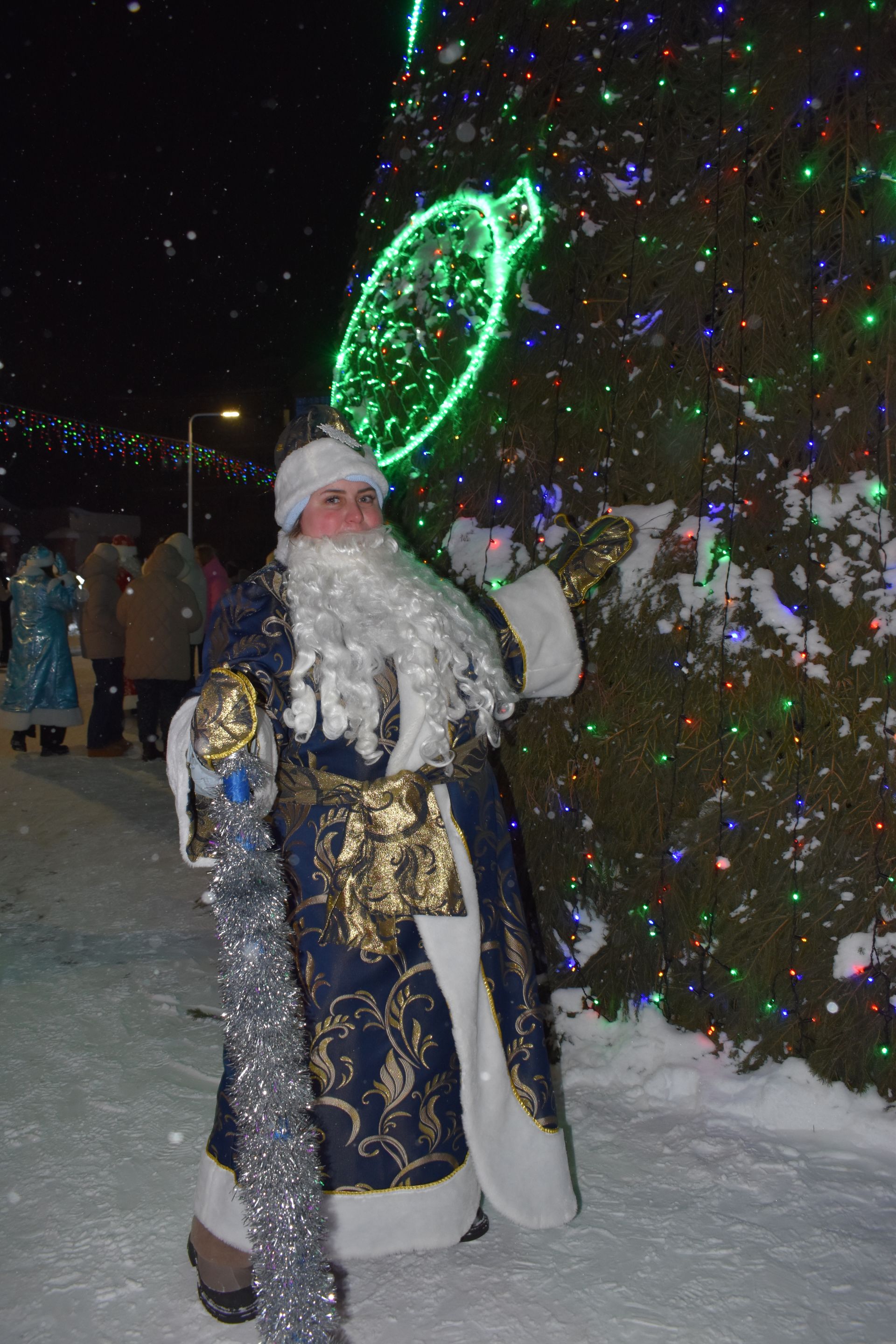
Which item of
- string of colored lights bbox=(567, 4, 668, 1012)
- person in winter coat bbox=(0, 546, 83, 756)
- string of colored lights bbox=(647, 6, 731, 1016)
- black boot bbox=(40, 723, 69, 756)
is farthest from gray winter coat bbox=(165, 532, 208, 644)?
string of colored lights bbox=(647, 6, 731, 1016)

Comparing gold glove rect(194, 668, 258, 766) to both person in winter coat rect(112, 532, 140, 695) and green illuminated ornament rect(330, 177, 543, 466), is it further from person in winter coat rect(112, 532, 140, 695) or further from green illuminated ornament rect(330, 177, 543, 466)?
person in winter coat rect(112, 532, 140, 695)

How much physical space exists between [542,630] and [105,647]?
6.11 metres

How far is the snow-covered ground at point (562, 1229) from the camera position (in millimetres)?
1947

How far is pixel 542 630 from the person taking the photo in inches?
89.4

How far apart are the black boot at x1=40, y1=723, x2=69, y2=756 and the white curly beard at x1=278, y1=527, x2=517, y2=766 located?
6.30 metres

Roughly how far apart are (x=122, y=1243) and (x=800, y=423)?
2.73 metres

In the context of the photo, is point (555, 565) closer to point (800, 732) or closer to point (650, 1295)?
point (800, 732)

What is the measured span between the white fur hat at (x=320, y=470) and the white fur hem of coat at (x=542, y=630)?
41cm

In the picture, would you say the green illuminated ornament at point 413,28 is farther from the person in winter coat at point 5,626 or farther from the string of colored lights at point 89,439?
the string of colored lights at point 89,439

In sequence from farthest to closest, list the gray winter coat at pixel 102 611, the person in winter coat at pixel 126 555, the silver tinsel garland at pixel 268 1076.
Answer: the person in winter coat at pixel 126 555, the gray winter coat at pixel 102 611, the silver tinsel garland at pixel 268 1076

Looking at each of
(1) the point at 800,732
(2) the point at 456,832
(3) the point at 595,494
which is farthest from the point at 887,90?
(2) the point at 456,832

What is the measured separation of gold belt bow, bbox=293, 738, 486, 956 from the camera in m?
1.92

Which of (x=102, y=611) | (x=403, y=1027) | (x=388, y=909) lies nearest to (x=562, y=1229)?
(x=403, y=1027)

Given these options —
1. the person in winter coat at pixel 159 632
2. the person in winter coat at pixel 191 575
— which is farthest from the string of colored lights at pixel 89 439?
the person in winter coat at pixel 159 632
